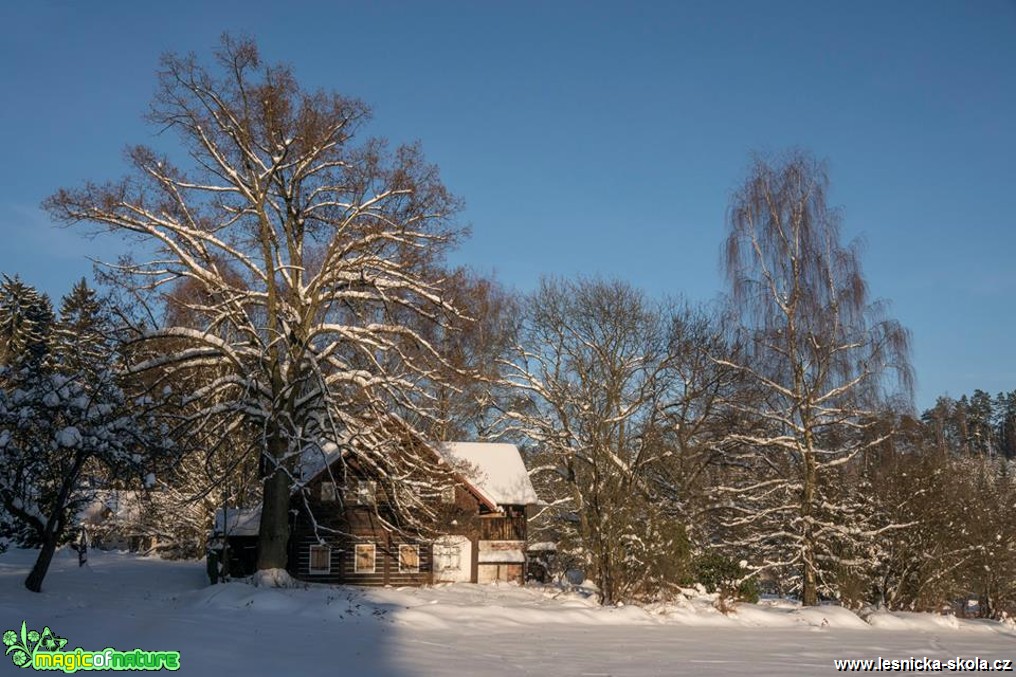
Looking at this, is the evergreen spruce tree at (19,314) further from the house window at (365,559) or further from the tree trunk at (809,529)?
the tree trunk at (809,529)

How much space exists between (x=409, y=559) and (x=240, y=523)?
695 cm

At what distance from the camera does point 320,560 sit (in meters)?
34.2

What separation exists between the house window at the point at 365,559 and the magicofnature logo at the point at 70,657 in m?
23.7

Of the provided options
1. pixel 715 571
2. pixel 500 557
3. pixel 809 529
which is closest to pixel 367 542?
pixel 500 557

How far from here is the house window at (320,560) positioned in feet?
112

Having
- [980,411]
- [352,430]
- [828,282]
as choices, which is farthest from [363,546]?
[980,411]

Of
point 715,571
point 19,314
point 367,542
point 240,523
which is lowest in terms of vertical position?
point 715,571

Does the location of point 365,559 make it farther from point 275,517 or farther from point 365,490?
point 275,517

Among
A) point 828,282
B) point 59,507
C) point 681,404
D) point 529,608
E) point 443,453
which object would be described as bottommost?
point 529,608

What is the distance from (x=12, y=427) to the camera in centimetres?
2147

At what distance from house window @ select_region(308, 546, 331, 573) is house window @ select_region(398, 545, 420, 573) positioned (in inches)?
113

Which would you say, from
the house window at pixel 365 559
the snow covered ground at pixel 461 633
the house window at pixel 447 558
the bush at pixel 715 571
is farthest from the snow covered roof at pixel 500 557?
the bush at pixel 715 571

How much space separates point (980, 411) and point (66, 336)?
109 metres

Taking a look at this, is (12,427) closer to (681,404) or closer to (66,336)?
(66,336)
